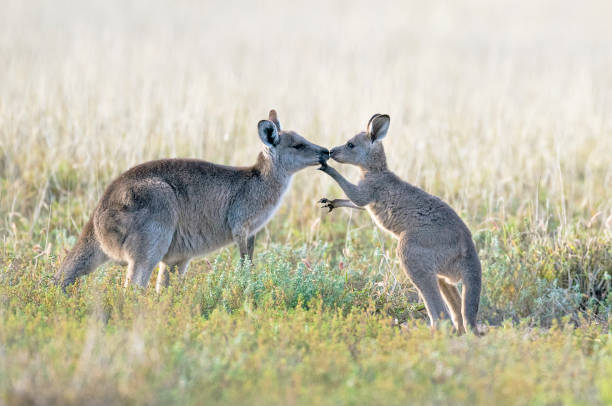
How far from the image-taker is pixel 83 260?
6.46 meters

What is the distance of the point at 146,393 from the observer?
156 inches

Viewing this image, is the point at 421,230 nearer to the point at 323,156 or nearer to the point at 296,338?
the point at 323,156

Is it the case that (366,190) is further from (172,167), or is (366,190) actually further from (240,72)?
(240,72)

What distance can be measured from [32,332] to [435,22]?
23044 millimetres

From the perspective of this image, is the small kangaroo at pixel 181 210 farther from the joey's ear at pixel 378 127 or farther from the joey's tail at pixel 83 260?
the joey's ear at pixel 378 127

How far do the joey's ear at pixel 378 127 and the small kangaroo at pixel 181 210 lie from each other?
0.52 m

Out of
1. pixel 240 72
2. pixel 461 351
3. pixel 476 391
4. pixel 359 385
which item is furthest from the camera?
pixel 240 72

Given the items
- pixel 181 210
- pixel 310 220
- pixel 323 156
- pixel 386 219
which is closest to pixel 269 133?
pixel 323 156

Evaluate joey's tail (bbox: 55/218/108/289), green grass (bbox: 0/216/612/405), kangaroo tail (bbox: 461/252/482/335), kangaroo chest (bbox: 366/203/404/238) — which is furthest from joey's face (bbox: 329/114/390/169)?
joey's tail (bbox: 55/218/108/289)

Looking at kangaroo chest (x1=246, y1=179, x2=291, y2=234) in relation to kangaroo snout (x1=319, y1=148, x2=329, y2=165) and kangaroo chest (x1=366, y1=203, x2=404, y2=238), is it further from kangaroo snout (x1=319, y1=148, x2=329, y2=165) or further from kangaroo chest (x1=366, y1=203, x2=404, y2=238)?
kangaroo chest (x1=366, y1=203, x2=404, y2=238)

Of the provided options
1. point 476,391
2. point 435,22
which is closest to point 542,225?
point 476,391

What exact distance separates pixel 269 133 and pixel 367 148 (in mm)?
1014

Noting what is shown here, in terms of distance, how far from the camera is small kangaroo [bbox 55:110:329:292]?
6.36 meters

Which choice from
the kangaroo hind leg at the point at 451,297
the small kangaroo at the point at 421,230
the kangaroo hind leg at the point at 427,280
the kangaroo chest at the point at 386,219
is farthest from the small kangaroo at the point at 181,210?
the kangaroo hind leg at the point at 451,297
